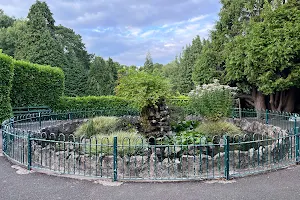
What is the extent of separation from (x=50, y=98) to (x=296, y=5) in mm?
14406

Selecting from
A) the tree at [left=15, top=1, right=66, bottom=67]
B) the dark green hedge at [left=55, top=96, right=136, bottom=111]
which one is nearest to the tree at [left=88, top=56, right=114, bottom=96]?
the tree at [left=15, top=1, right=66, bottom=67]

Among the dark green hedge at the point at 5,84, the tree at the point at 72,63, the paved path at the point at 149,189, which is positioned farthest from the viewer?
the tree at the point at 72,63

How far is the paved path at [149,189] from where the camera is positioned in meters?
4.16

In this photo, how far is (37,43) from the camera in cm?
A: 2316

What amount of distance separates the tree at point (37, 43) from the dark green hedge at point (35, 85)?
8.24m

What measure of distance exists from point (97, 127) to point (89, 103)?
7461 mm

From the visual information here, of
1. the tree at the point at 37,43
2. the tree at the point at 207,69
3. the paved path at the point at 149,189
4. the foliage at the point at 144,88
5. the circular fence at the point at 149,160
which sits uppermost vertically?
the tree at the point at 37,43

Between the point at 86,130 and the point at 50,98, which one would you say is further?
the point at 50,98

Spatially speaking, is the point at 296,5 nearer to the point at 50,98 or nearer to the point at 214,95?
the point at 214,95

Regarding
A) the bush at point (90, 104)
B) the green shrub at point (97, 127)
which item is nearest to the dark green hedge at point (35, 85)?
the bush at point (90, 104)

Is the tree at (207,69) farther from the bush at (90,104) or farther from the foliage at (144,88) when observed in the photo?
the foliage at (144,88)

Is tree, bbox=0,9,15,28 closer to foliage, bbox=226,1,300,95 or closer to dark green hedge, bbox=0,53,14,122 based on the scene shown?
dark green hedge, bbox=0,53,14,122

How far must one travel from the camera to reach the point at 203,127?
31.3ft

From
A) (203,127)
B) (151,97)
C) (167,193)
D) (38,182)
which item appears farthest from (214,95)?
(38,182)
